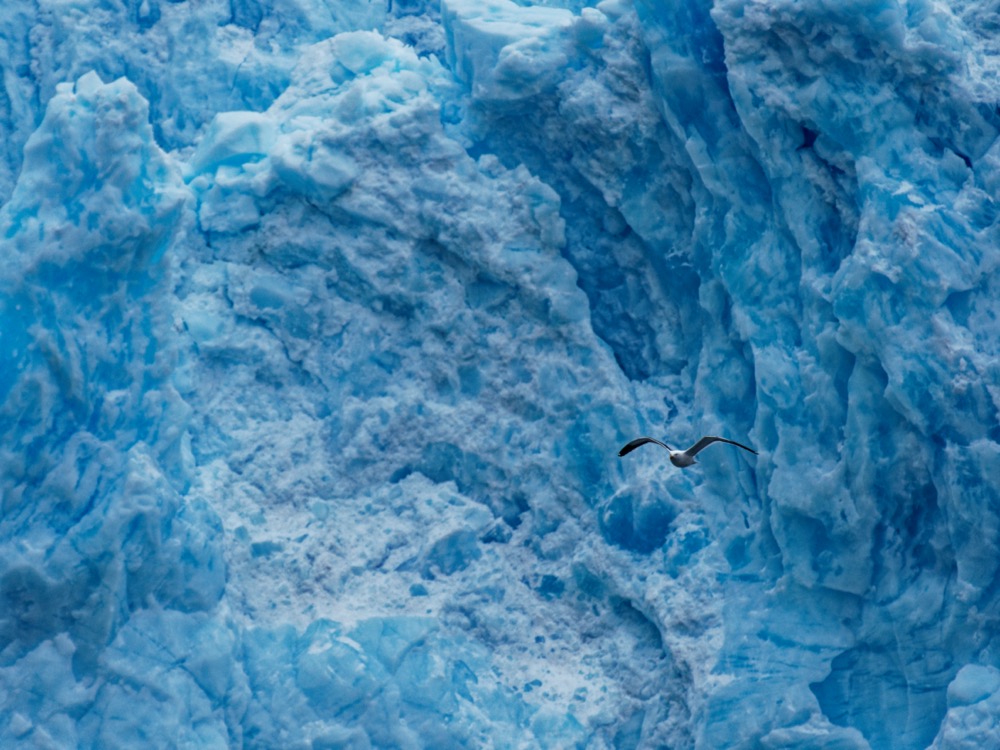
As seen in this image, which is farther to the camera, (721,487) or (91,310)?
(721,487)

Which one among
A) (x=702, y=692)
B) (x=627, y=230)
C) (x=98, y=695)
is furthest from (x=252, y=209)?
(x=702, y=692)

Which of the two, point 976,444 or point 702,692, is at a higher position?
point 976,444

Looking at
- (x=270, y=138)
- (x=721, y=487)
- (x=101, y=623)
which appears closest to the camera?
(x=101, y=623)

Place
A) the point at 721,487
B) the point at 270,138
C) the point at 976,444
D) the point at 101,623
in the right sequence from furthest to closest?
1. the point at 270,138
2. the point at 721,487
3. the point at 101,623
4. the point at 976,444

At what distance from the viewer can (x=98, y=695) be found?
424 cm

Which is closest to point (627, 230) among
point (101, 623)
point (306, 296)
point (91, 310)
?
point (306, 296)

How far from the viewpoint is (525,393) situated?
474 centimetres

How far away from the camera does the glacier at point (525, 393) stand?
4094 mm

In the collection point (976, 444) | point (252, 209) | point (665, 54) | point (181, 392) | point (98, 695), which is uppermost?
point (665, 54)

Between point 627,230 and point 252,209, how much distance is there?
1259mm

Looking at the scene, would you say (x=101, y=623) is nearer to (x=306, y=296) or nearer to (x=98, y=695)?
(x=98, y=695)

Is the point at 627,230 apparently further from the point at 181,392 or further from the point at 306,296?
the point at 181,392

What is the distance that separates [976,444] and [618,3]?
5.87ft

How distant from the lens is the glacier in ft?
13.4
